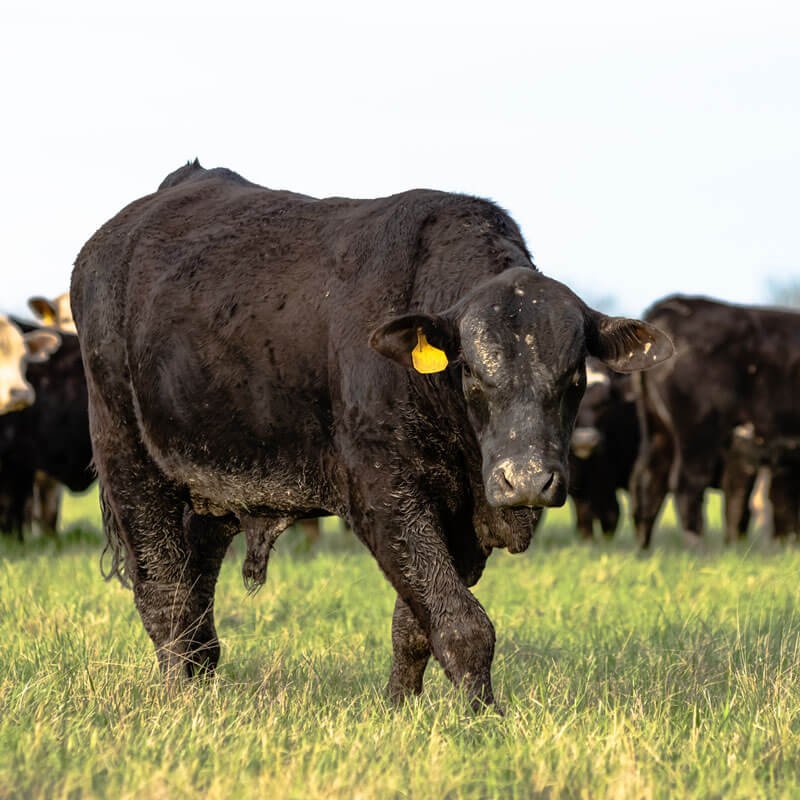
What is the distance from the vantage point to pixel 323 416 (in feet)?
18.2

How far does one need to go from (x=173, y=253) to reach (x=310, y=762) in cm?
290

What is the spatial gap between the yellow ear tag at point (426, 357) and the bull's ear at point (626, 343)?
55 centimetres

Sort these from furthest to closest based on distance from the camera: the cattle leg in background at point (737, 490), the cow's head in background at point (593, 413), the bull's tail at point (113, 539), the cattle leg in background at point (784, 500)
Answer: the cow's head in background at point (593, 413), the cattle leg in background at point (737, 490), the cattle leg in background at point (784, 500), the bull's tail at point (113, 539)

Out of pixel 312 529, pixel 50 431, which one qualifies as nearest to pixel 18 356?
pixel 50 431

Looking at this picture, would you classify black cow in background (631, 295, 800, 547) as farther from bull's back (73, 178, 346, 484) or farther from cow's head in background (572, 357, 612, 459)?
bull's back (73, 178, 346, 484)

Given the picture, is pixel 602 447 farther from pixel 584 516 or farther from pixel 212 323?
pixel 212 323

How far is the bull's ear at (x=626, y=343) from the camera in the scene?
5.15m

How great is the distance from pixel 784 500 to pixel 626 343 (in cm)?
1162

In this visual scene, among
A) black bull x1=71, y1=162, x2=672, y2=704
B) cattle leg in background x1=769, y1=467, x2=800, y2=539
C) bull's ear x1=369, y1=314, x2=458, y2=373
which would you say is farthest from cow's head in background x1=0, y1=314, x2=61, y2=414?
bull's ear x1=369, y1=314, x2=458, y2=373

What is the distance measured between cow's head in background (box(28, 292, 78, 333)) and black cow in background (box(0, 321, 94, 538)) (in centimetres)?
157

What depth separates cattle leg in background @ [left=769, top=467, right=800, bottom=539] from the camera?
16.1 metres

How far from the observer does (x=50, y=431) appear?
48.1 ft

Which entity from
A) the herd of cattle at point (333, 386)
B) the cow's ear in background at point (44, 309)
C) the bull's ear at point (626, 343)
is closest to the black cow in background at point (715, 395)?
the cow's ear in background at point (44, 309)

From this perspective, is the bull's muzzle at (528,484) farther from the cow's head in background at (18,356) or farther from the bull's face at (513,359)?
the cow's head in background at (18,356)
